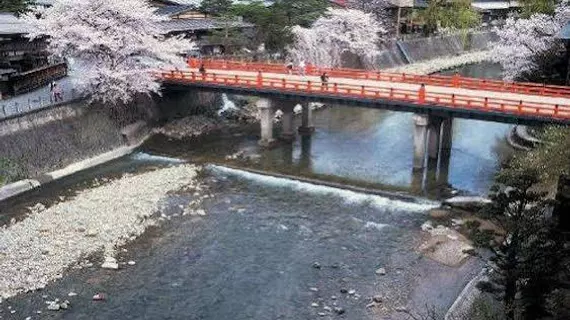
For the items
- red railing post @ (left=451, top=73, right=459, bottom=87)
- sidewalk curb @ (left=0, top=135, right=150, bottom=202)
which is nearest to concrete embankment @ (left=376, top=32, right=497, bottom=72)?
red railing post @ (left=451, top=73, right=459, bottom=87)

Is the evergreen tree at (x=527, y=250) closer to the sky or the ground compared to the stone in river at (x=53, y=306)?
closer to the sky

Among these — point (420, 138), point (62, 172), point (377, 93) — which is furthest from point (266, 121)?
point (62, 172)

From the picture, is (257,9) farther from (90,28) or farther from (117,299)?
(117,299)

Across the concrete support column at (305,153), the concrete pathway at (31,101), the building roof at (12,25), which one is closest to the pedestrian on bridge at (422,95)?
the concrete support column at (305,153)

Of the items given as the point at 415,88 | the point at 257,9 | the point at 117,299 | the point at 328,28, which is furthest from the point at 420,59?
the point at 117,299

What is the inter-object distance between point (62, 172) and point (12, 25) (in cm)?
1231

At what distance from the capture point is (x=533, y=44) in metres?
36.5

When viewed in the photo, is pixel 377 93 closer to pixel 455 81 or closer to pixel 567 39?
pixel 455 81

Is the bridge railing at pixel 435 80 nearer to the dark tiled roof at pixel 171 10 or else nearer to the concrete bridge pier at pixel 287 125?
the concrete bridge pier at pixel 287 125

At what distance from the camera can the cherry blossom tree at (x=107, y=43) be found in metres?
32.8

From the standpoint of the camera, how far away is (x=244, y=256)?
21500mm

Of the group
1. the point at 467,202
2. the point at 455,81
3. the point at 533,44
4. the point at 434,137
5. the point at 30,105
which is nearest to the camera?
the point at 467,202

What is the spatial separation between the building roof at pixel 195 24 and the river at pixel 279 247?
47.5 feet

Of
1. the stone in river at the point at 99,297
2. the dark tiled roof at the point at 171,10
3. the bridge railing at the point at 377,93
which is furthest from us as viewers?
the dark tiled roof at the point at 171,10
